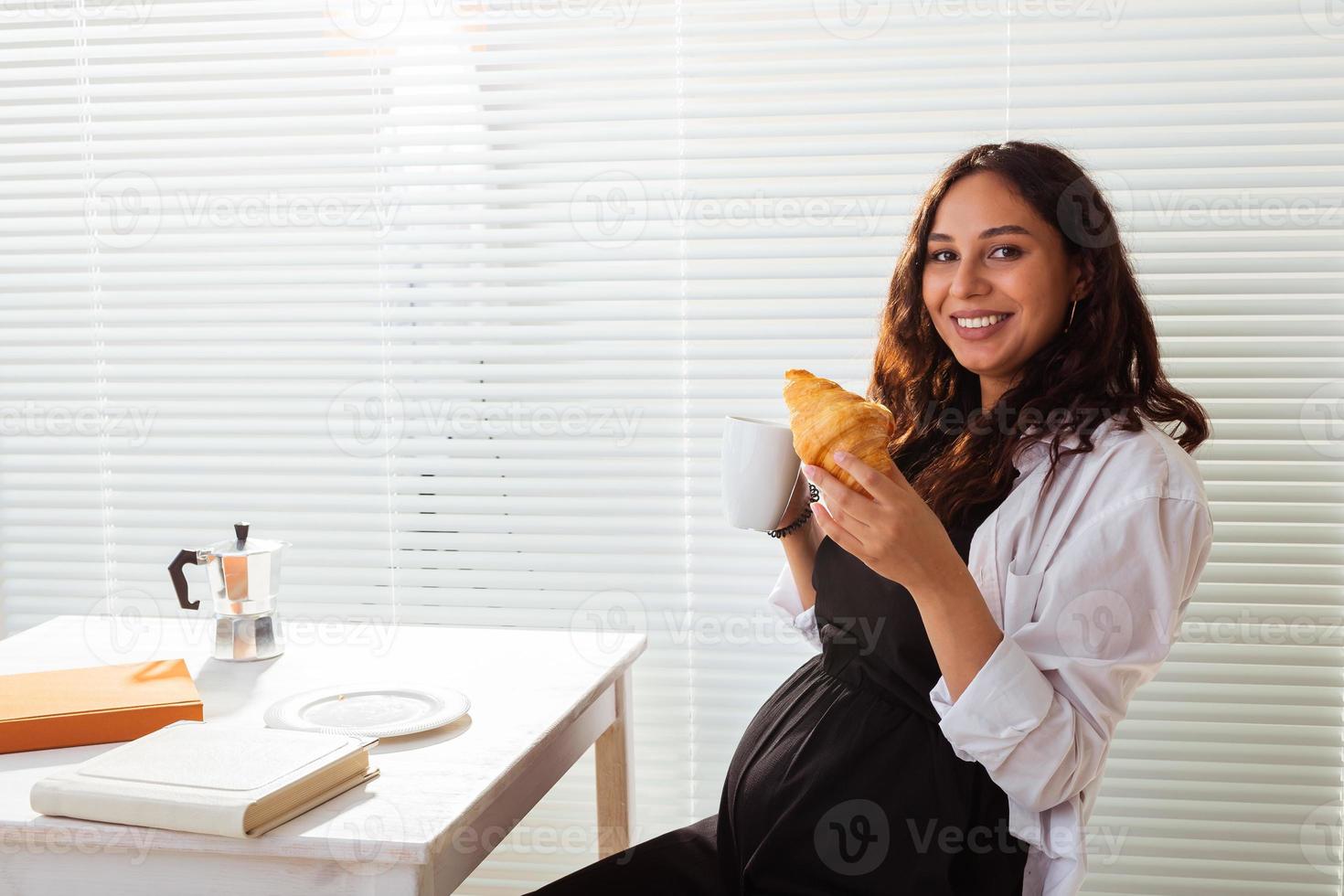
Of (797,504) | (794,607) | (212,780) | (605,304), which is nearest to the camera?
(212,780)

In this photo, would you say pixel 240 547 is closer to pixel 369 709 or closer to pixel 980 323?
pixel 369 709

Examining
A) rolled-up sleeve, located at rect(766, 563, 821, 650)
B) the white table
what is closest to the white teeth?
rolled-up sleeve, located at rect(766, 563, 821, 650)

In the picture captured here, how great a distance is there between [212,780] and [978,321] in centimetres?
98

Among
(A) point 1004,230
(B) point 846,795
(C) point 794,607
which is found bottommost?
(B) point 846,795

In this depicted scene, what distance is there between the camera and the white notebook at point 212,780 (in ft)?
3.31

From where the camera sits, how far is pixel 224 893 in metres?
1.05

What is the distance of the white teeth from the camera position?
131cm

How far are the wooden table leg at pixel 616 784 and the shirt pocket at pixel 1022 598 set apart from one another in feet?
2.20

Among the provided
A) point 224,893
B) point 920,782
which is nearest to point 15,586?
point 224,893

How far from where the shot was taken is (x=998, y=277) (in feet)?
4.25

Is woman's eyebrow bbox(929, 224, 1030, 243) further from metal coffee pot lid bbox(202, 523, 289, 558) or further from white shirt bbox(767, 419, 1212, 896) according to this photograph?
metal coffee pot lid bbox(202, 523, 289, 558)

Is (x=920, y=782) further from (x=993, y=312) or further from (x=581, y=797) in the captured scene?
(x=581, y=797)

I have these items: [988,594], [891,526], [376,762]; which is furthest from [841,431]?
[376,762]

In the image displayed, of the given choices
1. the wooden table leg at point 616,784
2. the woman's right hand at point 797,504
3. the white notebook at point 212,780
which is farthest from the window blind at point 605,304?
the white notebook at point 212,780
